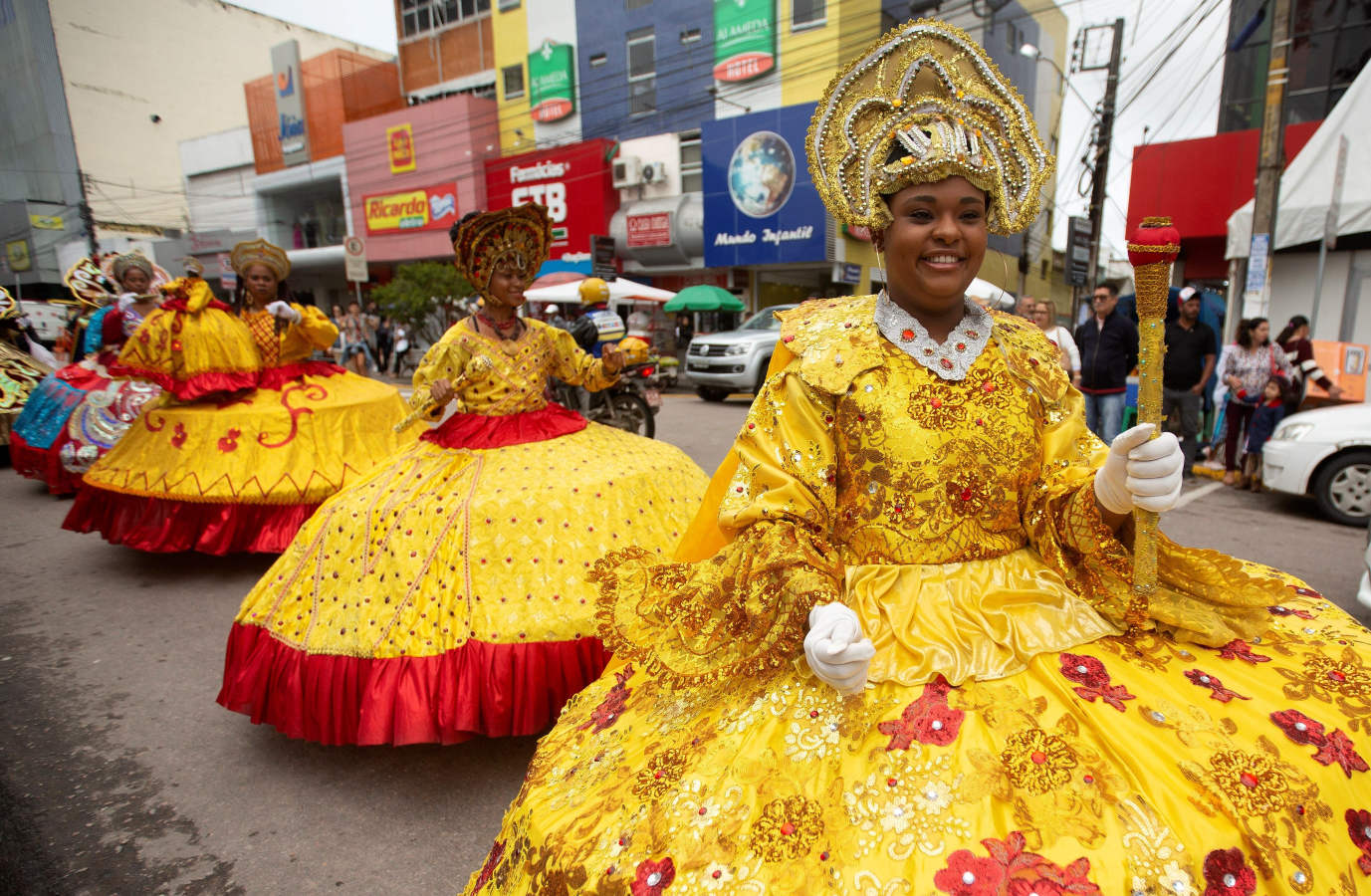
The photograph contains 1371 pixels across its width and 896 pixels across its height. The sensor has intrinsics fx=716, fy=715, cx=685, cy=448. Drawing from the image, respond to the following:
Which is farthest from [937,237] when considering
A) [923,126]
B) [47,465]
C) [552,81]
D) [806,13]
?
[552,81]

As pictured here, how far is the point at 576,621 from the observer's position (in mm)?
2793

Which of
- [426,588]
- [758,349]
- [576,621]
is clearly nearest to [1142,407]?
[576,621]

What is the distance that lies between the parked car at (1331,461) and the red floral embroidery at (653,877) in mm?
6796

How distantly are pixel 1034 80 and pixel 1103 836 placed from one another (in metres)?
31.8

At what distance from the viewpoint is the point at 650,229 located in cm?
2061

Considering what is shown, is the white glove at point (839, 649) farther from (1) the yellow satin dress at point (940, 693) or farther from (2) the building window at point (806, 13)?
(2) the building window at point (806, 13)

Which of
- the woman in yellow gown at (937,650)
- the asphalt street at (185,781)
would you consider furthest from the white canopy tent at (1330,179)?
the woman in yellow gown at (937,650)

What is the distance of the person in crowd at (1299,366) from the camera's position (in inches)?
269

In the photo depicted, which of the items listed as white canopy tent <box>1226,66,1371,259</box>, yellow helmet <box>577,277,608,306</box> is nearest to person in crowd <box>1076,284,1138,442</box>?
white canopy tent <box>1226,66,1371,259</box>

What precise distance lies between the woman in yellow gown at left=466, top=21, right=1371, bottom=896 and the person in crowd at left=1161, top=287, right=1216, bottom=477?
6156 millimetres

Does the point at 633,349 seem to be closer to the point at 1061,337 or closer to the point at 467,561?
the point at 467,561

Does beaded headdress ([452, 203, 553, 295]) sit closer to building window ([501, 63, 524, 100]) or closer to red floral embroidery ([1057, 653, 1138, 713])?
red floral embroidery ([1057, 653, 1138, 713])

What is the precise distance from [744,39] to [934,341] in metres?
20.3

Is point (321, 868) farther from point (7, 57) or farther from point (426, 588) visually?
point (7, 57)
